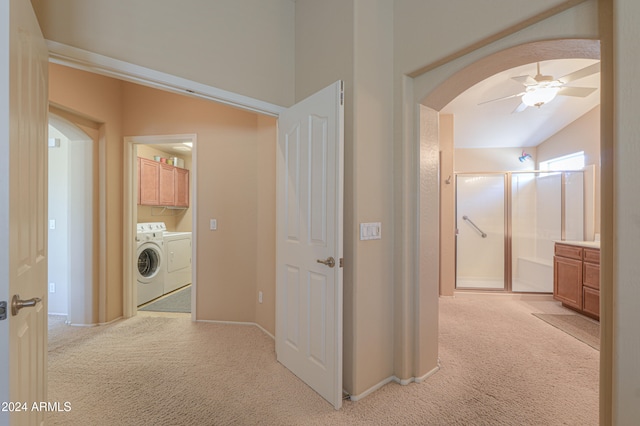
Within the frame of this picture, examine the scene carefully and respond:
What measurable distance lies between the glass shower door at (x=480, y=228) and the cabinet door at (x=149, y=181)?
16.2 ft

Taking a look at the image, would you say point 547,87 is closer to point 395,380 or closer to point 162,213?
point 395,380

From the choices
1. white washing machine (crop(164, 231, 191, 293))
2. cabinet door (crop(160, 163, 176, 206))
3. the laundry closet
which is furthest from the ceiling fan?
cabinet door (crop(160, 163, 176, 206))

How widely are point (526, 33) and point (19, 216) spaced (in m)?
2.31

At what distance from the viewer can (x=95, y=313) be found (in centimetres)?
303

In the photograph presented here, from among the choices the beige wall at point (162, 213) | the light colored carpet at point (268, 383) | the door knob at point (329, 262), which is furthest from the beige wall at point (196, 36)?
the beige wall at point (162, 213)

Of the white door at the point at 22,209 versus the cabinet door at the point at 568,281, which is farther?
the cabinet door at the point at 568,281

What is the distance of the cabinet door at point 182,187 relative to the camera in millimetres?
5238

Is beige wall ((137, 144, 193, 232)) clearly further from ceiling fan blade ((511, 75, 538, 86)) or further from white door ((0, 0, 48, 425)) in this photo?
ceiling fan blade ((511, 75, 538, 86))

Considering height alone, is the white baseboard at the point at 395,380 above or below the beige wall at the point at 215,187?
below

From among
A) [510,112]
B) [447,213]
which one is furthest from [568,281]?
[510,112]

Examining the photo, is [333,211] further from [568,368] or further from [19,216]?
[568,368]

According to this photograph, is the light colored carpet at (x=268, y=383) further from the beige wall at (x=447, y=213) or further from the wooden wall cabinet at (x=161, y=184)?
the wooden wall cabinet at (x=161, y=184)

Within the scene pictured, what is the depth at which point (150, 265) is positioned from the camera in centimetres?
401

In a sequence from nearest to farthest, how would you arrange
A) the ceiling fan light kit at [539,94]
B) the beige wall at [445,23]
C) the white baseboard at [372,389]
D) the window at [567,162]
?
the beige wall at [445,23], the white baseboard at [372,389], the ceiling fan light kit at [539,94], the window at [567,162]
